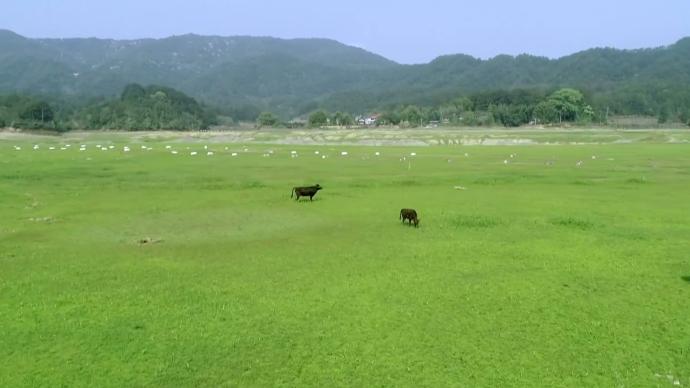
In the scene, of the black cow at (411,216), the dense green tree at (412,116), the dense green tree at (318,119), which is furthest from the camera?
the dense green tree at (318,119)

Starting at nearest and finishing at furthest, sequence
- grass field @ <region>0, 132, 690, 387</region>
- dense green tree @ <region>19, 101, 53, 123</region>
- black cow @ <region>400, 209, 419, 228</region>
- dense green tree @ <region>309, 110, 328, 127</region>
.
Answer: grass field @ <region>0, 132, 690, 387</region> < black cow @ <region>400, 209, 419, 228</region> < dense green tree @ <region>19, 101, 53, 123</region> < dense green tree @ <region>309, 110, 328, 127</region>

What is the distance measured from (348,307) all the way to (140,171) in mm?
34565

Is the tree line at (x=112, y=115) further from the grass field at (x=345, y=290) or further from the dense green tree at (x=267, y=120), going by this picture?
the grass field at (x=345, y=290)

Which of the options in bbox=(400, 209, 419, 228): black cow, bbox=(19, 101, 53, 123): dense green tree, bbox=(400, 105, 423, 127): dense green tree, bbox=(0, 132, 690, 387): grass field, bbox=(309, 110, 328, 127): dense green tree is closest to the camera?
bbox=(0, 132, 690, 387): grass field

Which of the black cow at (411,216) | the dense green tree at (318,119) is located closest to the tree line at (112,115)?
the dense green tree at (318,119)

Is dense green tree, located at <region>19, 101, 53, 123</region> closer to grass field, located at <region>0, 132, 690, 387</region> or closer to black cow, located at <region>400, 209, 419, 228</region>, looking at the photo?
grass field, located at <region>0, 132, 690, 387</region>

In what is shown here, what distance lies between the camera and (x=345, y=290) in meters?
14.8

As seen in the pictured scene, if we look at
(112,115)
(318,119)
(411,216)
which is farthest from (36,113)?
(411,216)

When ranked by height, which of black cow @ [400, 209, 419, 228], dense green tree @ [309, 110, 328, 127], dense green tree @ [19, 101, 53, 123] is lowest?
black cow @ [400, 209, 419, 228]

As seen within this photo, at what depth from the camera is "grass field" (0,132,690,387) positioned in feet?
34.9

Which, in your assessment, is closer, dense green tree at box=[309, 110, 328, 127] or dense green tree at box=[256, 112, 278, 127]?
dense green tree at box=[309, 110, 328, 127]

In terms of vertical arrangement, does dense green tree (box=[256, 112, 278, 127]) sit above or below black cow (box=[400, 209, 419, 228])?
above

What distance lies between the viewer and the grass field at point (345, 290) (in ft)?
34.9

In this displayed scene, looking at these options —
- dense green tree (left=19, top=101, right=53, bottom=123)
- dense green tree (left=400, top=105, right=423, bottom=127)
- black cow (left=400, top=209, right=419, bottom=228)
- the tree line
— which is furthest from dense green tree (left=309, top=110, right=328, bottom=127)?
black cow (left=400, top=209, right=419, bottom=228)
